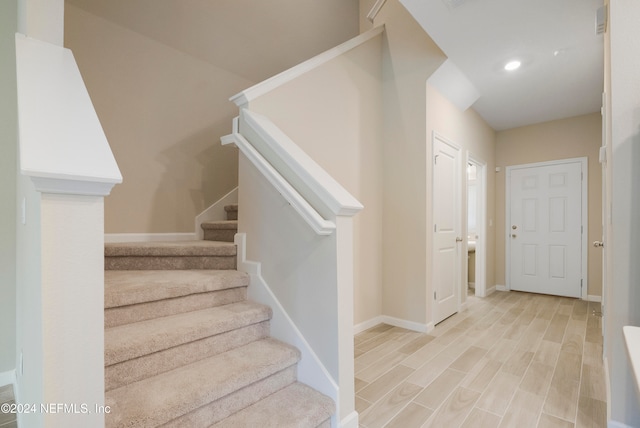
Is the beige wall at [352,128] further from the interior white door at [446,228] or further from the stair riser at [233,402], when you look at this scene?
the stair riser at [233,402]

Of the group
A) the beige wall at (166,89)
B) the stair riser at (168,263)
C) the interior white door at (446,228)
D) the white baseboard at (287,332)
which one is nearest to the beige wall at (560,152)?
the interior white door at (446,228)

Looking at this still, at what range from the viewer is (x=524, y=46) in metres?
2.68

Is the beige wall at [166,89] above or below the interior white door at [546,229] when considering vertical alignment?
above

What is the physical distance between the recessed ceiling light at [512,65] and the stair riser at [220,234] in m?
3.18

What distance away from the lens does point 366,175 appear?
3080 mm

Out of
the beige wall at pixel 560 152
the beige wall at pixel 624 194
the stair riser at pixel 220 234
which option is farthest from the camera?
the beige wall at pixel 560 152

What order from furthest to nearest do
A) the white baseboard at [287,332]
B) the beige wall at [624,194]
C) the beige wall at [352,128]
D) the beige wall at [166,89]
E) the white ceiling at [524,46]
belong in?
1. the beige wall at [166,89]
2. the beige wall at [352,128]
3. the white ceiling at [524,46]
4. the white baseboard at [287,332]
5. the beige wall at [624,194]

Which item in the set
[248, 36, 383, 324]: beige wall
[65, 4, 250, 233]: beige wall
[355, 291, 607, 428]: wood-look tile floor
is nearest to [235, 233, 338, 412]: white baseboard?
[355, 291, 607, 428]: wood-look tile floor

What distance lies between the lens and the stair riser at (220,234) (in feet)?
8.56

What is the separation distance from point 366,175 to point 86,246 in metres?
2.57

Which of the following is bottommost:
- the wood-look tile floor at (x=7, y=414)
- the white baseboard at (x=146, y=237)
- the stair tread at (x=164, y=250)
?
the wood-look tile floor at (x=7, y=414)

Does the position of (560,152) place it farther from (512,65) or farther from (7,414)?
(7,414)

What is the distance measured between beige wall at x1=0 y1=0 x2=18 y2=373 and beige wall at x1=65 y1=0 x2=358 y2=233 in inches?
15.2

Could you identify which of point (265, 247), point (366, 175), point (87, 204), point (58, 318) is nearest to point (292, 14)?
point (366, 175)
